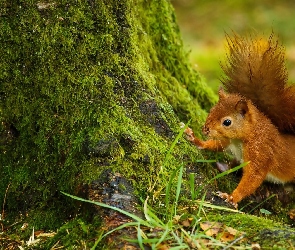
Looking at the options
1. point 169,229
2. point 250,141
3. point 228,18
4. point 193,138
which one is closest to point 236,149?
point 250,141

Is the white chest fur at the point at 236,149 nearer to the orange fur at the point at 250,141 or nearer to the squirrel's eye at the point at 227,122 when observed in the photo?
the orange fur at the point at 250,141

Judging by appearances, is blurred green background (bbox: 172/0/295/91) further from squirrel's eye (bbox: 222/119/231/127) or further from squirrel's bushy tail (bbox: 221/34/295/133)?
squirrel's eye (bbox: 222/119/231/127)

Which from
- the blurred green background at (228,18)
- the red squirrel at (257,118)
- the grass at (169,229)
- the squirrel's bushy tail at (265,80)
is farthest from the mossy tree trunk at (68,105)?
the blurred green background at (228,18)

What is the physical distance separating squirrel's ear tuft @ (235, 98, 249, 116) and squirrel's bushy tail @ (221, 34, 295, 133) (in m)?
0.17

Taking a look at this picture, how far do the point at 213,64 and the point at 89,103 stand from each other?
5915mm

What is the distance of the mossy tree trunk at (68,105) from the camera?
3244mm

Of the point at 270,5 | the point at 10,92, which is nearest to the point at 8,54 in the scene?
the point at 10,92

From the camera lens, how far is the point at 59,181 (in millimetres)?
3295

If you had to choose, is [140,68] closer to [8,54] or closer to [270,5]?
[8,54]

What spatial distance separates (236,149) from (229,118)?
252mm

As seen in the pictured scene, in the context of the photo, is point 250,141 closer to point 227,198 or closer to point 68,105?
point 227,198

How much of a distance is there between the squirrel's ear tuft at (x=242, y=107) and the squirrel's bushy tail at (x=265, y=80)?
0.55 ft

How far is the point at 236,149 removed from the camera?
389 centimetres

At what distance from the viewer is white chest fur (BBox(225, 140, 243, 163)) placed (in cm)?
385
